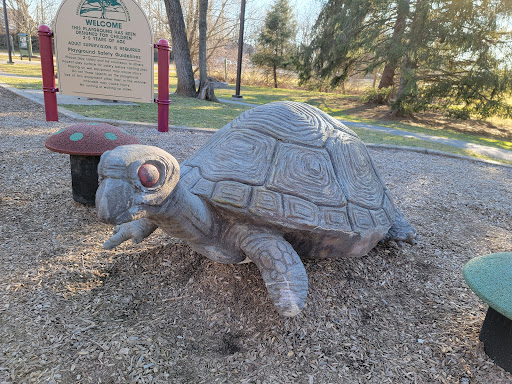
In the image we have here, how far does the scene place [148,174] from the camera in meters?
1.39

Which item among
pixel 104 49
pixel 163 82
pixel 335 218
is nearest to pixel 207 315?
pixel 335 218

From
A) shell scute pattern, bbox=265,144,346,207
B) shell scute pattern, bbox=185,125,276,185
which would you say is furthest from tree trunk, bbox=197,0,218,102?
shell scute pattern, bbox=265,144,346,207

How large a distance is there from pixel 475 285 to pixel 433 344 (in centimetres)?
50

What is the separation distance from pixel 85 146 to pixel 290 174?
79.5 inches

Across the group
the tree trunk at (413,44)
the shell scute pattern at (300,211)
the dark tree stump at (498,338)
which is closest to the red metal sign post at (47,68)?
the shell scute pattern at (300,211)

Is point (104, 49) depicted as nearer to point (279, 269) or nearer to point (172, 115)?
point (172, 115)

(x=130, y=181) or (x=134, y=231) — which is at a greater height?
(x=130, y=181)

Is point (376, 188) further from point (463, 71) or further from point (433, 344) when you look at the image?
point (463, 71)

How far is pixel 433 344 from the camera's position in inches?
79.7

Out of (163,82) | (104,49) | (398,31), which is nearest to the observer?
(104,49)

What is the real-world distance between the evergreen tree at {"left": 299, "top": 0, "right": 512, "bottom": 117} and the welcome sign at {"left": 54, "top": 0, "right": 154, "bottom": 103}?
36.1ft

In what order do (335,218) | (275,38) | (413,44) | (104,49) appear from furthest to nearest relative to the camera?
(275,38) → (413,44) → (104,49) → (335,218)

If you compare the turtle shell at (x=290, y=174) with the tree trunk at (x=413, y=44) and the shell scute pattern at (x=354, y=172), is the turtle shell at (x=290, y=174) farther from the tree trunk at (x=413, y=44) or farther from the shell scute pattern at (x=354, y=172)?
the tree trunk at (x=413, y=44)

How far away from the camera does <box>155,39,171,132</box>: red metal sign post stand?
241 inches
